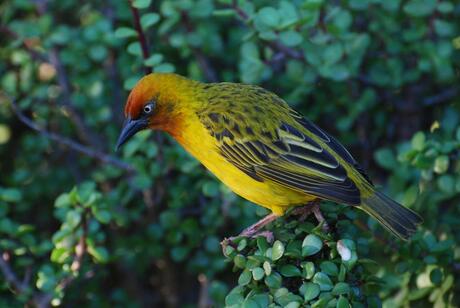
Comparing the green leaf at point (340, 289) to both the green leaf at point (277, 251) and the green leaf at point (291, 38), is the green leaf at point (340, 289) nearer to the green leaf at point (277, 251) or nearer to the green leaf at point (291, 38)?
the green leaf at point (277, 251)

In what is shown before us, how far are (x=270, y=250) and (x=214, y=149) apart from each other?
1.13 m

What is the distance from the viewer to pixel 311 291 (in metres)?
3.12

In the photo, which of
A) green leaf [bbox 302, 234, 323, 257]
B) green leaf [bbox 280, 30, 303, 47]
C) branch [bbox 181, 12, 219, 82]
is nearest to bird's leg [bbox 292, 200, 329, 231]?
green leaf [bbox 302, 234, 323, 257]

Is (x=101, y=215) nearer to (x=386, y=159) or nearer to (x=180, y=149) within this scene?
(x=180, y=149)

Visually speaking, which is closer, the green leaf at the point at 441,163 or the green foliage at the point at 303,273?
the green foliage at the point at 303,273

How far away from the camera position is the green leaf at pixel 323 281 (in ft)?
10.3

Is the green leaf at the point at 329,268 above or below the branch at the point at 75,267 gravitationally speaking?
above

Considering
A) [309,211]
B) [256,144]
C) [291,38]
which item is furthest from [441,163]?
[291,38]

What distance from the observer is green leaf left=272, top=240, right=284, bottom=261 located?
326 cm

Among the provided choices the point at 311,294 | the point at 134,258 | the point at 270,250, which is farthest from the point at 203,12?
the point at 311,294

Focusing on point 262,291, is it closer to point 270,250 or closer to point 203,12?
point 270,250

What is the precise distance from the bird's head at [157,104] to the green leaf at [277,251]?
1398mm

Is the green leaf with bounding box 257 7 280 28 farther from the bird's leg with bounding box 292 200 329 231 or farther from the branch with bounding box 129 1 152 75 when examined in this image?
the bird's leg with bounding box 292 200 329 231

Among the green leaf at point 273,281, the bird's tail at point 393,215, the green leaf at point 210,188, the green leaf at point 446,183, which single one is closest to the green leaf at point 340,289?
the green leaf at point 273,281
